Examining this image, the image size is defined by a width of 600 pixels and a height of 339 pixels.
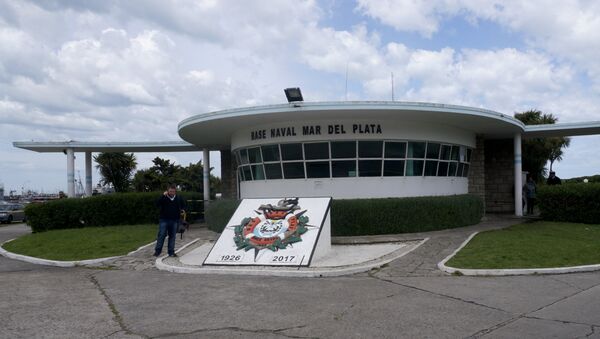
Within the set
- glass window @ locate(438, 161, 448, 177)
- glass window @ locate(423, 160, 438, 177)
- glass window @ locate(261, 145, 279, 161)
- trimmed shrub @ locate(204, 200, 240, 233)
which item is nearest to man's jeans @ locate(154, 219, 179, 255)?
trimmed shrub @ locate(204, 200, 240, 233)

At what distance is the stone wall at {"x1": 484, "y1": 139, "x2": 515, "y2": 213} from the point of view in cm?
2266

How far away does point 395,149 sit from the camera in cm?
1606

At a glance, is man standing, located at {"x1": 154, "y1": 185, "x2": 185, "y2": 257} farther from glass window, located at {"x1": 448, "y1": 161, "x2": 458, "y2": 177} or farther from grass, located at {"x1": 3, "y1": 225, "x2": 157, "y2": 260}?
glass window, located at {"x1": 448, "y1": 161, "x2": 458, "y2": 177}

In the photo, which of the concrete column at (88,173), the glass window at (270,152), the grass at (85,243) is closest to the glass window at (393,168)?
the glass window at (270,152)

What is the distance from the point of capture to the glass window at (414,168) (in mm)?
16328

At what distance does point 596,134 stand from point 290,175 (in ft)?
42.9

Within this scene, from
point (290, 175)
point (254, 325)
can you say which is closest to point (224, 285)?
point (254, 325)

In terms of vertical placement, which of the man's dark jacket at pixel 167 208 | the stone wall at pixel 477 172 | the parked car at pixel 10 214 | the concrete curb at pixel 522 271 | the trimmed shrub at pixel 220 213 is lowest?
the parked car at pixel 10 214

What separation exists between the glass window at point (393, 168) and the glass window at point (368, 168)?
255 millimetres

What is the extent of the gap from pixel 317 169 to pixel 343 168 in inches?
33.4

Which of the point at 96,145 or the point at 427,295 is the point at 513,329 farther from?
the point at 96,145

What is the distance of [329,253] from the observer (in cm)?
1179

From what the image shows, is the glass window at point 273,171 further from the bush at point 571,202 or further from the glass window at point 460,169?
the bush at point 571,202

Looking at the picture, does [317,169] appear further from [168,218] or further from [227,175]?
[227,175]
